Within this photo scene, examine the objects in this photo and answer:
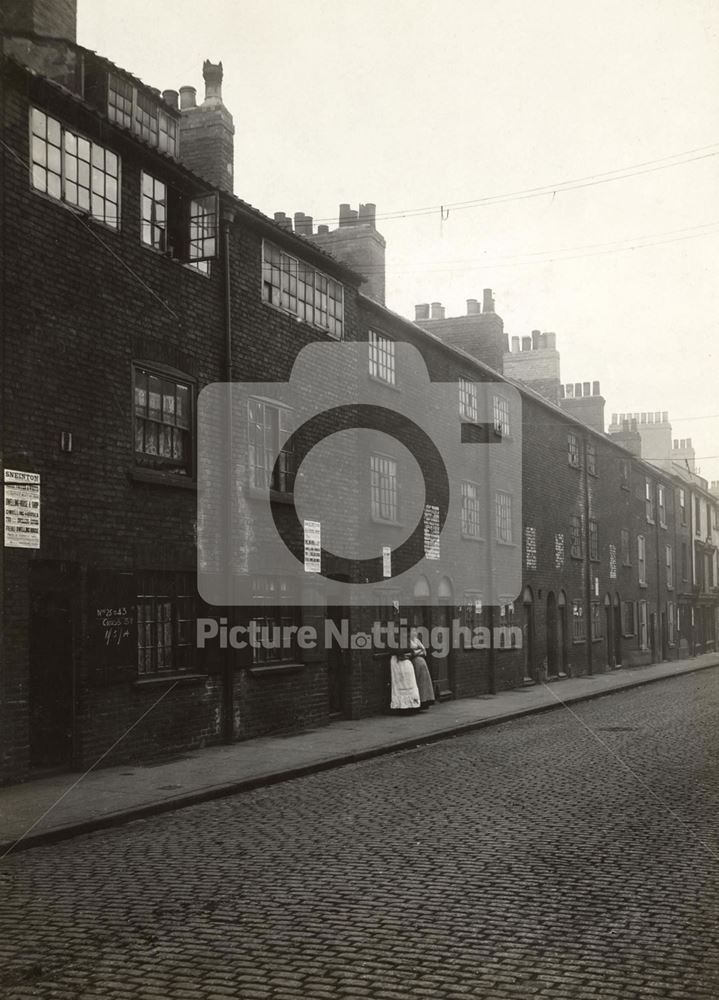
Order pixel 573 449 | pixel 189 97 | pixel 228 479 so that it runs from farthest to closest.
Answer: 1. pixel 573 449
2. pixel 189 97
3. pixel 228 479

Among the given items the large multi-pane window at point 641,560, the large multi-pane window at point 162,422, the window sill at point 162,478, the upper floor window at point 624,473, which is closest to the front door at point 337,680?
the window sill at point 162,478

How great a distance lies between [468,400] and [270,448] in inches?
377

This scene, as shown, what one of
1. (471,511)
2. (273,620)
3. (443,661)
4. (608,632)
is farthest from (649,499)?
(273,620)

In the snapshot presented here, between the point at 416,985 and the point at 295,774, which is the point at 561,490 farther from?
the point at 416,985

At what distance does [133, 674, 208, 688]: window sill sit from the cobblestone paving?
2568mm

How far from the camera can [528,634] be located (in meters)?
28.0

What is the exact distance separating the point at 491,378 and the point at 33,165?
632 inches

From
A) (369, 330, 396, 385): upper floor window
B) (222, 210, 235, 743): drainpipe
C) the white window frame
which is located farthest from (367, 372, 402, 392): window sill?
(222, 210, 235, 743): drainpipe

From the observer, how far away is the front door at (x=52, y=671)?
39.0ft

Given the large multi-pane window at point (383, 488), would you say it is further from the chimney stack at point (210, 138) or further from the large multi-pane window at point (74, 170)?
the large multi-pane window at point (74, 170)

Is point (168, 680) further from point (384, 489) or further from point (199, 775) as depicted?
point (384, 489)

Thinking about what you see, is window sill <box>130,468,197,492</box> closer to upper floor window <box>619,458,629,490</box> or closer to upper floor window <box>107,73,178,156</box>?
upper floor window <box>107,73,178,156</box>

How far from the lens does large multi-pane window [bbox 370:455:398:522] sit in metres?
19.3

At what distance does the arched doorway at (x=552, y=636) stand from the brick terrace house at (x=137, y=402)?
10.0m
